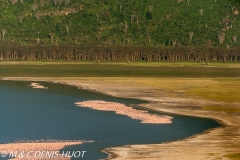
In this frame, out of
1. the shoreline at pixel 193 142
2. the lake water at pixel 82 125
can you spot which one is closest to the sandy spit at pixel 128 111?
the lake water at pixel 82 125

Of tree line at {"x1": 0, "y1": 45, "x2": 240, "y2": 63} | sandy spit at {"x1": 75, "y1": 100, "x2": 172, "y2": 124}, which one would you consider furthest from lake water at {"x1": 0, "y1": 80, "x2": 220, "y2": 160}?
tree line at {"x1": 0, "y1": 45, "x2": 240, "y2": 63}

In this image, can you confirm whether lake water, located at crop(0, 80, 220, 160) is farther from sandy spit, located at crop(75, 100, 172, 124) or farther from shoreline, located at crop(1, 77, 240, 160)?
shoreline, located at crop(1, 77, 240, 160)

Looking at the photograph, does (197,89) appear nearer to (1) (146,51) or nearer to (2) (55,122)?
(2) (55,122)

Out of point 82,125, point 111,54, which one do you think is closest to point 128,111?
point 82,125

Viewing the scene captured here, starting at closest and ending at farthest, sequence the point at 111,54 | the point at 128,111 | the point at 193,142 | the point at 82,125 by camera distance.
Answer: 1. the point at 193,142
2. the point at 82,125
3. the point at 128,111
4. the point at 111,54

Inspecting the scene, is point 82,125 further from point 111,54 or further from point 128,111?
point 111,54

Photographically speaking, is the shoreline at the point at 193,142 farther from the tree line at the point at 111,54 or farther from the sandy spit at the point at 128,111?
the tree line at the point at 111,54
